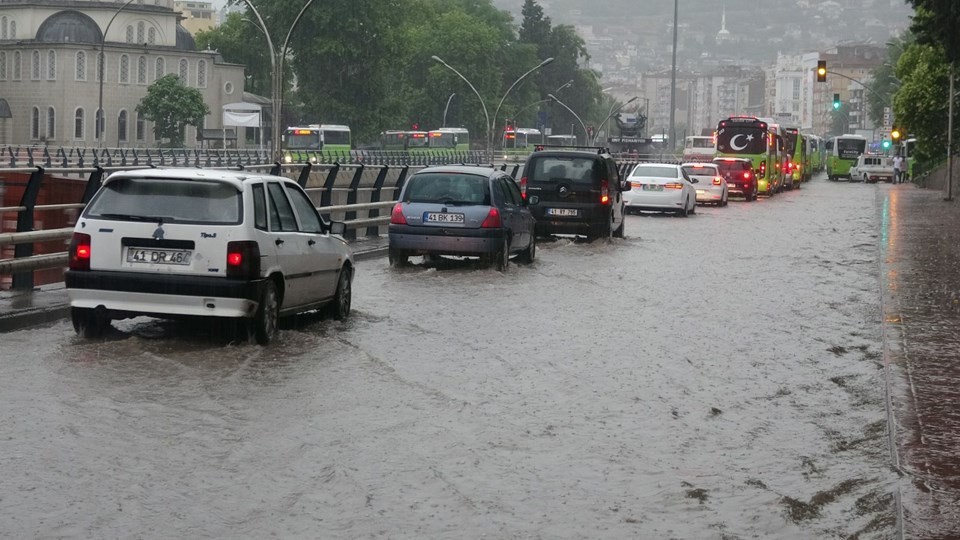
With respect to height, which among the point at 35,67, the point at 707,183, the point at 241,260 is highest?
the point at 35,67

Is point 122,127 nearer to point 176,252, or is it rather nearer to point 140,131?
point 140,131

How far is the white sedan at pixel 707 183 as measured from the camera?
52.6 meters

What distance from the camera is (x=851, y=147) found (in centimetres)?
10856

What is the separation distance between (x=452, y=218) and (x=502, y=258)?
0.90 meters

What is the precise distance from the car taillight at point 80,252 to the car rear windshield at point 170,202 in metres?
0.20

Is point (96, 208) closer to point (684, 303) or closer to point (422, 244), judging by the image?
point (684, 303)

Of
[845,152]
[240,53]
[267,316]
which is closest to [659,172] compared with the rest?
[267,316]

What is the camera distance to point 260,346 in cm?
1316

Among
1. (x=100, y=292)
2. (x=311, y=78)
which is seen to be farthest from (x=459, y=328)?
(x=311, y=78)

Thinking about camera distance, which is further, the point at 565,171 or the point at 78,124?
the point at 78,124

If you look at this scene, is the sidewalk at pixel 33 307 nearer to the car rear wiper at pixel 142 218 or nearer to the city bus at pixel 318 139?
the car rear wiper at pixel 142 218

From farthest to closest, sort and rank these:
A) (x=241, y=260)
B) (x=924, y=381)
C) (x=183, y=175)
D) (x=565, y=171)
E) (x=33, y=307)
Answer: (x=565, y=171) < (x=33, y=307) < (x=183, y=175) < (x=241, y=260) < (x=924, y=381)

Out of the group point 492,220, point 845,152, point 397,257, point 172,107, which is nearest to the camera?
point 492,220

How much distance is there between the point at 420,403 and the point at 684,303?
27.2 ft
